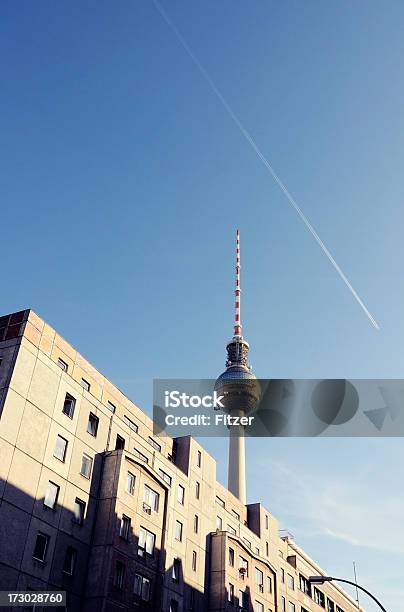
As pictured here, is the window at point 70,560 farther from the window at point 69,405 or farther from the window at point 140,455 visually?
the window at point 140,455

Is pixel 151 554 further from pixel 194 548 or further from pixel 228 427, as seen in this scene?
pixel 228 427

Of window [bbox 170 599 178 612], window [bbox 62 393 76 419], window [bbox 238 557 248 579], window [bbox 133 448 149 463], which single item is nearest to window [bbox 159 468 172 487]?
window [bbox 133 448 149 463]

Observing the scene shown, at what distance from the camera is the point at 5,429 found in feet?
124

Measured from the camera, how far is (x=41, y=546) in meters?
38.5

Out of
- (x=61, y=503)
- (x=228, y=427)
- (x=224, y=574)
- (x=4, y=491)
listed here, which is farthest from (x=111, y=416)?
(x=228, y=427)

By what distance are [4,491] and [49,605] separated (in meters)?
7.60

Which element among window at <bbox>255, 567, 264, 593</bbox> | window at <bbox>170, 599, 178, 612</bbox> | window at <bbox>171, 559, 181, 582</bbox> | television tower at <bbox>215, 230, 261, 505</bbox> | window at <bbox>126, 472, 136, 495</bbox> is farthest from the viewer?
television tower at <bbox>215, 230, 261, 505</bbox>

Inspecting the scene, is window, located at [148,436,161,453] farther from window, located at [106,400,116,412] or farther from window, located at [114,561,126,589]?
window, located at [114,561,126,589]

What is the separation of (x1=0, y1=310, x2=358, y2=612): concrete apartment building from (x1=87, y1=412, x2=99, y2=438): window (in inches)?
3.5

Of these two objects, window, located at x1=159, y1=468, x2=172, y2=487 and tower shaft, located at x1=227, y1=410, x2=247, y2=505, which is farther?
tower shaft, located at x1=227, y1=410, x2=247, y2=505

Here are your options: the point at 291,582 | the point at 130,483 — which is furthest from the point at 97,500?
the point at 291,582

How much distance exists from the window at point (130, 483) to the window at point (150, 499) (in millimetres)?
1678

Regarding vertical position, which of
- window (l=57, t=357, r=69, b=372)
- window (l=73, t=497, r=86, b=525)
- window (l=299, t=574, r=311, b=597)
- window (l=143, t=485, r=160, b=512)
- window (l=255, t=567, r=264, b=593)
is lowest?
window (l=73, t=497, r=86, b=525)

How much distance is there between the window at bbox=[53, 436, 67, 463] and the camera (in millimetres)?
41844
